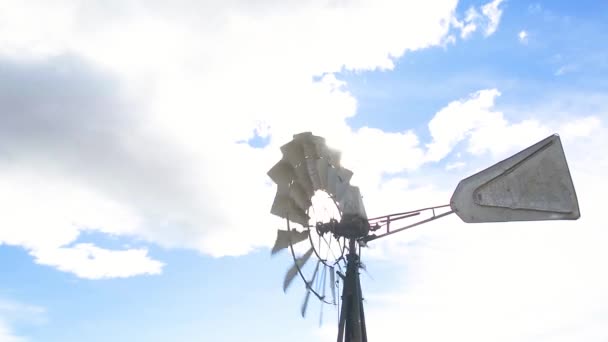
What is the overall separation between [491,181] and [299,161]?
4898 millimetres

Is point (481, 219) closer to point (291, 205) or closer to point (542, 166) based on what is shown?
point (542, 166)

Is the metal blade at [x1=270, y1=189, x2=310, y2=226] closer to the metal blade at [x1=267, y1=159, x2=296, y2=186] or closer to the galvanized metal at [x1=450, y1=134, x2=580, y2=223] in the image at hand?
the metal blade at [x1=267, y1=159, x2=296, y2=186]

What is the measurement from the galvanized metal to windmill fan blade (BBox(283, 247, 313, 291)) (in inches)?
163

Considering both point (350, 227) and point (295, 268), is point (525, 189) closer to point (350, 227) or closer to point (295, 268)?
point (350, 227)

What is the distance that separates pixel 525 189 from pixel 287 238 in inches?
236

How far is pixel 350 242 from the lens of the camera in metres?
14.9

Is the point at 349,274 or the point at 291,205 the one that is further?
the point at 291,205

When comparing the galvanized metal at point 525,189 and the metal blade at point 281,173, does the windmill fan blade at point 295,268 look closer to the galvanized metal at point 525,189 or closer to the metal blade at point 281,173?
the metal blade at point 281,173

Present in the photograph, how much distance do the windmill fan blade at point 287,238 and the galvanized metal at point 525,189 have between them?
4210 millimetres

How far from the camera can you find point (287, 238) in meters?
15.8

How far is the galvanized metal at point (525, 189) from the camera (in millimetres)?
13344

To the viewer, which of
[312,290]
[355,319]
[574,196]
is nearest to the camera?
[574,196]

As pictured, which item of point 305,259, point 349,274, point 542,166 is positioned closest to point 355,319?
point 349,274

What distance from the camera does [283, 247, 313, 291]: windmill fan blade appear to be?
50.1ft
